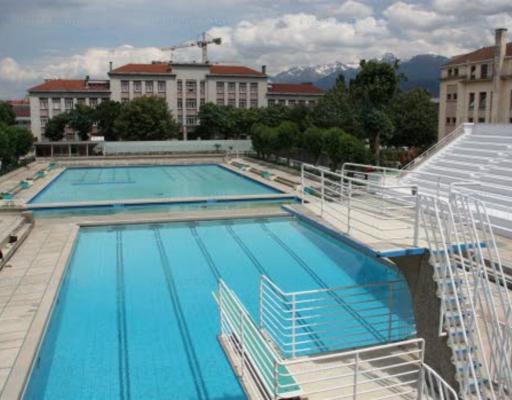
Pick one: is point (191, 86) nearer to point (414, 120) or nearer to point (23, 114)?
point (414, 120)

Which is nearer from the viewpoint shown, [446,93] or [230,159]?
[446,93]

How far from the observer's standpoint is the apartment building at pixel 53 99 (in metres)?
59.4

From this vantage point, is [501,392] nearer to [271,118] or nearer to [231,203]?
[231,203]

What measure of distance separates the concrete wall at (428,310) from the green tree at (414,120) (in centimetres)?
3653

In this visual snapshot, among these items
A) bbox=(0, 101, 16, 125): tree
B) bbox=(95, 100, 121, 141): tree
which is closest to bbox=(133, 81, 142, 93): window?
bbox=(95, 100, 121, 141): tree

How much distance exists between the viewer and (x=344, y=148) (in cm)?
2147

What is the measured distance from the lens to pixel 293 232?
13508 millimetres

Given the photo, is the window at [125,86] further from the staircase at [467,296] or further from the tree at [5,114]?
the staircase at [467,296]

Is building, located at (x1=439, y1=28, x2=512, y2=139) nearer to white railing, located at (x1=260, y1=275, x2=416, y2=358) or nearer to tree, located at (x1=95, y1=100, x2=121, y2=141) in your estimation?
white railing, located at (x1=260, y1=275, x2=416, y2=358)

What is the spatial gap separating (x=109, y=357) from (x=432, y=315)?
13.9 feet

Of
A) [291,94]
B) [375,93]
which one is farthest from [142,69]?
[375,93]

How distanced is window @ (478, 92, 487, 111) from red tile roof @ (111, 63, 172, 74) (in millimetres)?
41387

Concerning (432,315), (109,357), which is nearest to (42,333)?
(109,357)

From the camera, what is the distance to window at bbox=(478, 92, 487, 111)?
27672 mm
